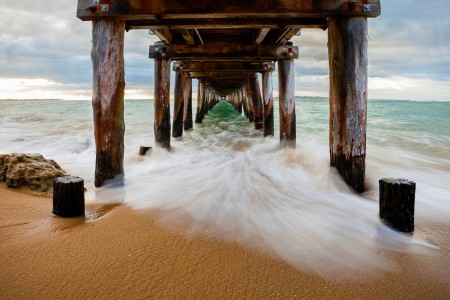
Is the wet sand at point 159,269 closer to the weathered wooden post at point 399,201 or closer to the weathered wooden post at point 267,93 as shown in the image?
the weathered wooden post at point 399,201

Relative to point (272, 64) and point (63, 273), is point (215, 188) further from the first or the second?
point (272, 64)

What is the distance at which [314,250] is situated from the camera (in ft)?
6.79

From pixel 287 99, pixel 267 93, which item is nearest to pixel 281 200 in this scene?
pixel 287 99

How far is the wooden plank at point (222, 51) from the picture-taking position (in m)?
5.80

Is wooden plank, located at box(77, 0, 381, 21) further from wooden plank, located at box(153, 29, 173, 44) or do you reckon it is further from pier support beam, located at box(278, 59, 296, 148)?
pier support beam, located at box(278, 59, 296, 148)

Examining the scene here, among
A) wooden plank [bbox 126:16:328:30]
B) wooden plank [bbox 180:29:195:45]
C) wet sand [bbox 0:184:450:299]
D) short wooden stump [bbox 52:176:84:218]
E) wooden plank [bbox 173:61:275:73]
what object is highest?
wooden plank [bbox 173:61:275:73]

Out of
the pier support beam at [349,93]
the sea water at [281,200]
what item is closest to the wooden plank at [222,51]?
the sea water at [281,200]

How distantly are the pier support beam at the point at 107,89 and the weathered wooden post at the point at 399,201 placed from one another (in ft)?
8.98

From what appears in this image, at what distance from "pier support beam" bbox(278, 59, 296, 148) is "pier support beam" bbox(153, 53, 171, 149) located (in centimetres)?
231

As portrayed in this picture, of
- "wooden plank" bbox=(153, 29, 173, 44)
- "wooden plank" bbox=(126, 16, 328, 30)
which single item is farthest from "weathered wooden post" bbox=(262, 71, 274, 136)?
"wooden plank" bbox=(126, 16, 328, 30)

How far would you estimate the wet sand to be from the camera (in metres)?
1.55

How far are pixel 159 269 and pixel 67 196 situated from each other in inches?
45.0

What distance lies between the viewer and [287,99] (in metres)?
6.43

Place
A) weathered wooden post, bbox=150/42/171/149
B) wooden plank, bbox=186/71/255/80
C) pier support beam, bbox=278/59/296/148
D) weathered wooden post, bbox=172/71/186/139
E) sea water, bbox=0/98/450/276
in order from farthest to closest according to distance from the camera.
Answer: wooden plank, bbox=186/71/255/80
weathered wooden post, bbox=172/71/186/139
pier support beam, bbox=278/59/296/148
weathered wooden post, bbox=150/42/171/149
sea water, bbox=0/98/450/276
